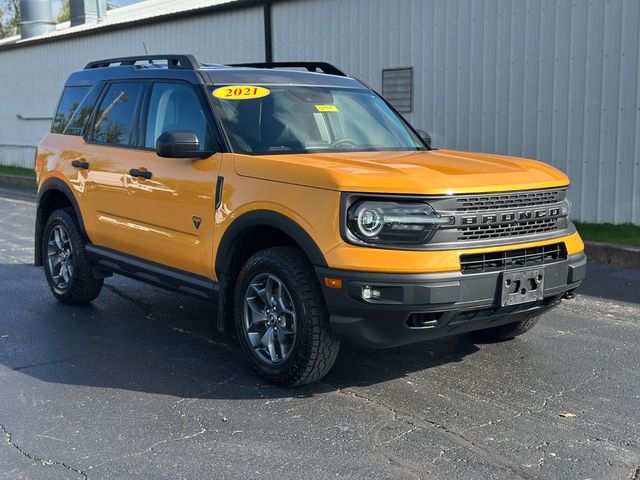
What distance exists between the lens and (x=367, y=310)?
427cm

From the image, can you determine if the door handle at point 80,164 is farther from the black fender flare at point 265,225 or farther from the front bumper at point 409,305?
the front bumper at point 409,305

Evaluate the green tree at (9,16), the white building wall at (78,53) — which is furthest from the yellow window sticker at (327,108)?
the green tree at (9,16)

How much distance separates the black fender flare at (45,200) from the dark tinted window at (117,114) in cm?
57

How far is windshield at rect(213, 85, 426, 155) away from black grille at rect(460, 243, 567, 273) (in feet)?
4.64

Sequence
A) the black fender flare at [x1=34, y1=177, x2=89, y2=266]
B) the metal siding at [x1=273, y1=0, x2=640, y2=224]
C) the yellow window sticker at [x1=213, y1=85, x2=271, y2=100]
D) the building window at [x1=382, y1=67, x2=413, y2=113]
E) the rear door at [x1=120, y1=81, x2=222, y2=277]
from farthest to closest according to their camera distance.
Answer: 1. the building window at [x1=382, y1=67, x2=413, y2=113]
2. the metal siding at [x1=273, y1=0, x2=640, y2=224]
3. the black fender flare at [x1=34, y1=177, x2=89, y2=266]
4. the yellow window sticker at [x1=213, y1=85, x2=271, y2=100]
5. the rear door at [x1=120, y1=81, x2=222, y2=277]

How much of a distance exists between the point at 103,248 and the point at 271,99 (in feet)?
6.45

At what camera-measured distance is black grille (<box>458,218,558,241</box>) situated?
441cm

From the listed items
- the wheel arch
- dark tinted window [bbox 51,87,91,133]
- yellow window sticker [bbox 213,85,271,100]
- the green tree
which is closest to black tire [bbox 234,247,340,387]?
the wheel arch

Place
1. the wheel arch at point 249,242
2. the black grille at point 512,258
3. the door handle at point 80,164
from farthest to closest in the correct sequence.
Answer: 1. the door handle at point 80,164
2. the wheel arch at point 249,242
3. the black grille at point 512,258

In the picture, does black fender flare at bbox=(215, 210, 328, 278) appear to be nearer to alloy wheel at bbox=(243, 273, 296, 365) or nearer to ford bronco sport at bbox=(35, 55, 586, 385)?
ford bronco sport at bbox=(35, 55, 586, 385)

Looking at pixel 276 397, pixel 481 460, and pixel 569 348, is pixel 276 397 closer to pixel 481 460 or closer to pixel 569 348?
pixel 481 460

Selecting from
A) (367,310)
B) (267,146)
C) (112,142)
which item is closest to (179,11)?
(112,142)

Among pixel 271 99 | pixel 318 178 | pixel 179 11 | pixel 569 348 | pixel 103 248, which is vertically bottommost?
pixel 569 348

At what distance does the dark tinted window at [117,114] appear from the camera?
6.17 meters
